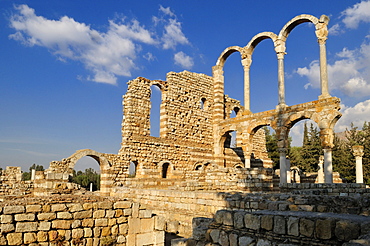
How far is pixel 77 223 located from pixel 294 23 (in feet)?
59.5

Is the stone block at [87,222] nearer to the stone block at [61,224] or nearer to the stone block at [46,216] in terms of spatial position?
the stone block at [61,224]

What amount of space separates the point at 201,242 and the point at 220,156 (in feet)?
59.9

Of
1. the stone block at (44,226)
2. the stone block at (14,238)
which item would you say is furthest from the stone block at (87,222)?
the stone block at (14,238)

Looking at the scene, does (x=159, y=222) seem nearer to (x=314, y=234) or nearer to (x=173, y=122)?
(x=314, y=234)

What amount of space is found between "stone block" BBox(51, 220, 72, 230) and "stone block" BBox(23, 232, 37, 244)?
0.34 meters

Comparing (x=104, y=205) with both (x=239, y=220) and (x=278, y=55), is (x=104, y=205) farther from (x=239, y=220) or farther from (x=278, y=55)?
(x=278, y=55)

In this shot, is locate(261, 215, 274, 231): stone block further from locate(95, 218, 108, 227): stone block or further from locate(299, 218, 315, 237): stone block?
locate(95, 218, 108, 227): stone block

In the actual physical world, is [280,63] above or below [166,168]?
above

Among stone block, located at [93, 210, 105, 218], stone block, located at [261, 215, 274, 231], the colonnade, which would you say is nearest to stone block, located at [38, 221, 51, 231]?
stone block, located at [93, 210, 105, 218]

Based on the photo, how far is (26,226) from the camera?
5.69 metres

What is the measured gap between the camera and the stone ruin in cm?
399

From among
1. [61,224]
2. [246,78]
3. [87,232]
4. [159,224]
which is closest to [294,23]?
[246,78]

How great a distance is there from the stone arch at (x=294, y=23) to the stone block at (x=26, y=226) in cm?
1809

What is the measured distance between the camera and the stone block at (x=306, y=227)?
3356mm
